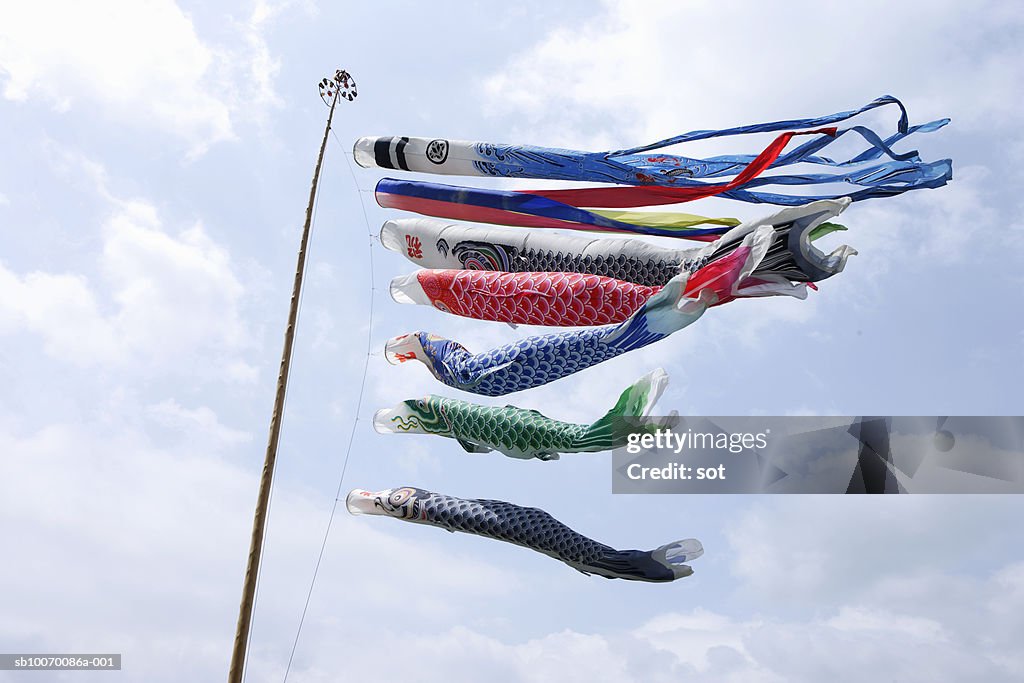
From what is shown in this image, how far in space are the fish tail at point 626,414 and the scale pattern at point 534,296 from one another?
0.70 meters

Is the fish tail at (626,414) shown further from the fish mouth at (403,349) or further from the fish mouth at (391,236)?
the fish mouth at (391,236)

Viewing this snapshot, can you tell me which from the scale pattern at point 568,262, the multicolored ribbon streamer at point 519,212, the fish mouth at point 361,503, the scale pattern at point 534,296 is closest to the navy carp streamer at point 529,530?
the fish mouth at point 361,503

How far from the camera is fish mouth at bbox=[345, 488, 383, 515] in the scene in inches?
376

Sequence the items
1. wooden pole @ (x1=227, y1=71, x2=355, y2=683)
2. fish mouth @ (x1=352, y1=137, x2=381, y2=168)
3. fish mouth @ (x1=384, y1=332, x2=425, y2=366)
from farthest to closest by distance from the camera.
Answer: fish mouth @ (x1=352, y1=137, x2=381, y2=168) → fish mouth @ (x1=384, y1=332, x2=425, y2=366) → wooden pole @ (x1=227, y1=71, x2=355, y2=683)

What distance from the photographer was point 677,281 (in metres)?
7.96

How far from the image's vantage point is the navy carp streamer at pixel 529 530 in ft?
26.3

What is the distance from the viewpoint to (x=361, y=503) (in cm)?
962

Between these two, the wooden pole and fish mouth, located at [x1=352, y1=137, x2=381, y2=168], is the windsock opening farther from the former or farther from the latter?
fish mouth, located at [x1=352, y1=137, x2=381, y2=168]

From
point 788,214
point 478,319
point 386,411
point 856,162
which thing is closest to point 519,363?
point 478,319

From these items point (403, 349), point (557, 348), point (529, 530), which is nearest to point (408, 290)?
point (403, 349)

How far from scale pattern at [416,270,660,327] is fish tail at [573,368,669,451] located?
70 cm

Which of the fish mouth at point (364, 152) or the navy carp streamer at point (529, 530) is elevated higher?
the fish mouth at point (364, 152)

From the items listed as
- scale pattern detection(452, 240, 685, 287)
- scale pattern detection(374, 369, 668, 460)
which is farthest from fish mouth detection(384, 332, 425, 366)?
scale pattern detection(452, 240, 685, 287)

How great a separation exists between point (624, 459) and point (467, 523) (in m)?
1.63
